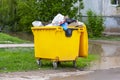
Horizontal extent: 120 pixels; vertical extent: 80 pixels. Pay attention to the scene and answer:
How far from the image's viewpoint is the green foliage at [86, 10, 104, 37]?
25.8 metres

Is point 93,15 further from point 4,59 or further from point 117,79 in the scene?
point 117,79

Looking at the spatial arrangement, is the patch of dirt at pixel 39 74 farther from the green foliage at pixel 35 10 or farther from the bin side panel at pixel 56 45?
the green foliage at pixel 35 10

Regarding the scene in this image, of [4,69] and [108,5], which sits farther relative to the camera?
[108,5]

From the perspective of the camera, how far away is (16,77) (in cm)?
931

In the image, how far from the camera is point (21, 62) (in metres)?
11.2

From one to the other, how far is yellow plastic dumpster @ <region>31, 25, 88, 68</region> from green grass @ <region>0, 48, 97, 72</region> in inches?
16.2

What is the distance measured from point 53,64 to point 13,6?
1881cm

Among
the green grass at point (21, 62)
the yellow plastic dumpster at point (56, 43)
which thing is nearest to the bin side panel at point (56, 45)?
the yellow plastic dumpster at point (56, 43)

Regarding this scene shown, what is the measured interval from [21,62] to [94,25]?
15437mm

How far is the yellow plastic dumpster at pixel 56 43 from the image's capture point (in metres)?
10.2

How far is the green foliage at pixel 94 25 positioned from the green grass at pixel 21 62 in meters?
12.7

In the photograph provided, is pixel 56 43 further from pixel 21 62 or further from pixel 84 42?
pixel 21 62

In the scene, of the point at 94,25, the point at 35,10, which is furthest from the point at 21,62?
the point at 94,25

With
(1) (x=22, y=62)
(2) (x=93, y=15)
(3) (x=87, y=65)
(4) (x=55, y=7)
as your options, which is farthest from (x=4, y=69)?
(2) (x=93, y=15)
